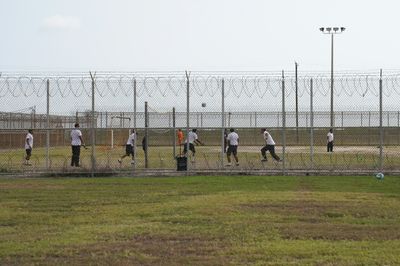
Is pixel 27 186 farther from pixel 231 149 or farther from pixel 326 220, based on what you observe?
pixel 326 220

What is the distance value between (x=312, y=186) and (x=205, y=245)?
821cm

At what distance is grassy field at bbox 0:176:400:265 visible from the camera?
7.71 metres

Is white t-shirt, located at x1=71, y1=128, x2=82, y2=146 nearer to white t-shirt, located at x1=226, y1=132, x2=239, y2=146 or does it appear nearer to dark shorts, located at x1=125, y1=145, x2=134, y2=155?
dark shorts, located at x1=125, y1=145, x2=134, y2=155

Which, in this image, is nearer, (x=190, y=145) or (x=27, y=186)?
(x=27, y=186)

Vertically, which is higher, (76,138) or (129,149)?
(76,138)

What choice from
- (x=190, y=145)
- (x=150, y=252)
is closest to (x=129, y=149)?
(x=190, y=145)

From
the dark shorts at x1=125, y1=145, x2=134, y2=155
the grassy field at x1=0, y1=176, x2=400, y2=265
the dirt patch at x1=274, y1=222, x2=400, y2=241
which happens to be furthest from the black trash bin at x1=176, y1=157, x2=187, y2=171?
the dirt patch at x1=274, y1=222, x2=400, y2=241

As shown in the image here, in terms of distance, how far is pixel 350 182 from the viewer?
1711 centimetres

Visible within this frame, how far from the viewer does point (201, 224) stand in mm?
9969

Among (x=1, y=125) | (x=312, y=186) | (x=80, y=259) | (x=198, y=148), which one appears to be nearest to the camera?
(x=80, y=259)

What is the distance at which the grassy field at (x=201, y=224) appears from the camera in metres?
7.71

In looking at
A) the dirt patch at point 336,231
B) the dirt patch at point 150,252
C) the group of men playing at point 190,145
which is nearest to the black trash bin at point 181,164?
the group of men playing at point 190,145

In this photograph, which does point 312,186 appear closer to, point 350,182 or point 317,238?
point 350,182

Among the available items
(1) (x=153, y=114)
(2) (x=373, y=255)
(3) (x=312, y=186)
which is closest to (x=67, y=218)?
(2) (x=373, y=255)
